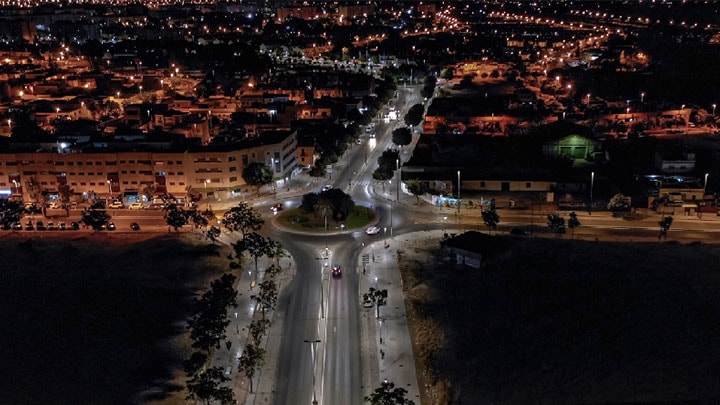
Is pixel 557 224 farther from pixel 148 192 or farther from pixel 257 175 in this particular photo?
pixel 148 192

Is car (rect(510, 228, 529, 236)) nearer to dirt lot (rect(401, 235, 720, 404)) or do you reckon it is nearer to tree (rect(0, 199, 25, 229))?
dirt lot (rect(401, 235, 720, 404))

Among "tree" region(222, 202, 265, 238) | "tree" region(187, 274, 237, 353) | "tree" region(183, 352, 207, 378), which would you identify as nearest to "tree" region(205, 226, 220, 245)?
"tree" region(222, 202, 265, 238)

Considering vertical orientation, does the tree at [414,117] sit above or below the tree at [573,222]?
above

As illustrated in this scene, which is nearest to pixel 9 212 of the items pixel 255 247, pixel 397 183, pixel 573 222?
pixel 255 247

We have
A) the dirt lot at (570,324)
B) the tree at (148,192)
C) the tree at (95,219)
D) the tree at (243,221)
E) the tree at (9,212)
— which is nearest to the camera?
the dirt lot at (570,324)

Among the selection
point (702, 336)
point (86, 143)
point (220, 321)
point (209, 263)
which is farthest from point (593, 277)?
point (86, 143)

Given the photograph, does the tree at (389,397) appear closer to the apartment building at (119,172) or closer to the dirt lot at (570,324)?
the dirt lot at (570,324)

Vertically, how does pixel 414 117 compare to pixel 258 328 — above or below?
above

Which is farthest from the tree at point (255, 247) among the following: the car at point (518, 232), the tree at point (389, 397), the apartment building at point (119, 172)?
the car at point (518, 232)
